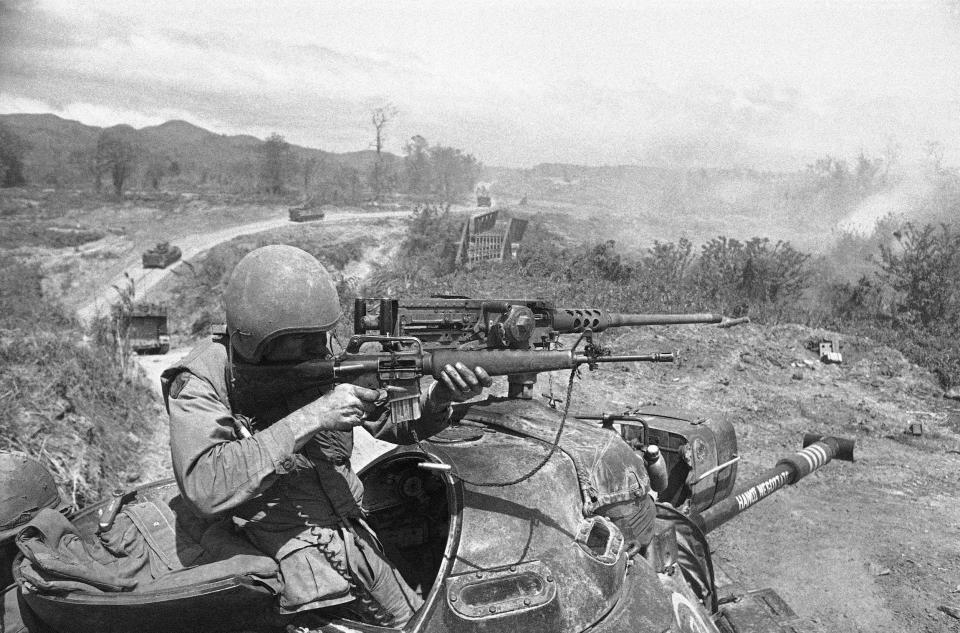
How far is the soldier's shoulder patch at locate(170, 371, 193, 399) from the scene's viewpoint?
104 inches

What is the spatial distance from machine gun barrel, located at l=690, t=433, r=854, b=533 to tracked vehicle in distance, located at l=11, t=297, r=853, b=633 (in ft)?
2.16

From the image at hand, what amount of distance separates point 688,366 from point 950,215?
26614 mm

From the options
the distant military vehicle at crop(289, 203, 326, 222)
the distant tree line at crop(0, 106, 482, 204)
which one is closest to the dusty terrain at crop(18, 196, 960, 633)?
the distant military vehicle at crop(289, 203, 326, 222)

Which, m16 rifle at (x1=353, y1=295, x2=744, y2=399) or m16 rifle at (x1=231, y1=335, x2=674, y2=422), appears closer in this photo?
m16 rifle at (x1=231, y1=335, x2=674, y2=422)

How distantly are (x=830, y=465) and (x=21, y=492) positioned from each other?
9.29m

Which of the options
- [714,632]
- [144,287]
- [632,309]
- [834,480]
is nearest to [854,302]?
[632,309]

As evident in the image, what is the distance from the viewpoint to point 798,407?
1084cm

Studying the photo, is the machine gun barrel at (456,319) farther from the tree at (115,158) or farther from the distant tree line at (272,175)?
the tree at (115,158)

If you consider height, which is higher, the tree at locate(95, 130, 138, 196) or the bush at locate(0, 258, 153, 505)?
the tree at locate(95, 130, 138, 196)

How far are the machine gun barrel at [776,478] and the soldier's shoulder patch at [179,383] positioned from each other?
3510 millimetres

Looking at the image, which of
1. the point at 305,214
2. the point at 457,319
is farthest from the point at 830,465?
the point at 305,214

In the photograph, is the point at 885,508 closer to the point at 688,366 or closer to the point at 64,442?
the point at 688,366

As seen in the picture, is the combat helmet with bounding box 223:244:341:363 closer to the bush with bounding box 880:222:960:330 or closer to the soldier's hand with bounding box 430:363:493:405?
the soldier's hand with bounding box 430:363:493:405

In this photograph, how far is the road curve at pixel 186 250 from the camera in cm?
2608
